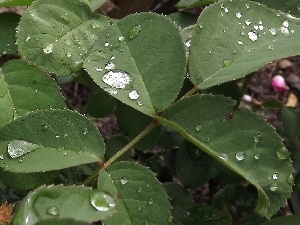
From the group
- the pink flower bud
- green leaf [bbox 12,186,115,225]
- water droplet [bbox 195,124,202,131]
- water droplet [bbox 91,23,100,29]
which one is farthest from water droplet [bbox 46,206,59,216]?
the pink flower bud

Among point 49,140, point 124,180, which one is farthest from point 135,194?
point 49,140

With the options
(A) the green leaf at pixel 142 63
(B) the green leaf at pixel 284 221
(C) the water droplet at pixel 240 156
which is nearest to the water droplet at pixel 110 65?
(A) the green leaf at pixel 142 63

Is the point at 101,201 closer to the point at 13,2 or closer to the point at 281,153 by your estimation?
the point at 281,153

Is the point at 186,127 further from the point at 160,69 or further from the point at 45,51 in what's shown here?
the point at 45,51

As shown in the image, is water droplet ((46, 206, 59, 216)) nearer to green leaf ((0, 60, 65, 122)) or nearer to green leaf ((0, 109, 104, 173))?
green leaf ((0, 109, 104, 173))

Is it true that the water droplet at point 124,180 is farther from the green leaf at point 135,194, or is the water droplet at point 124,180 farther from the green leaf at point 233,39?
the green leaf at point 233,39
